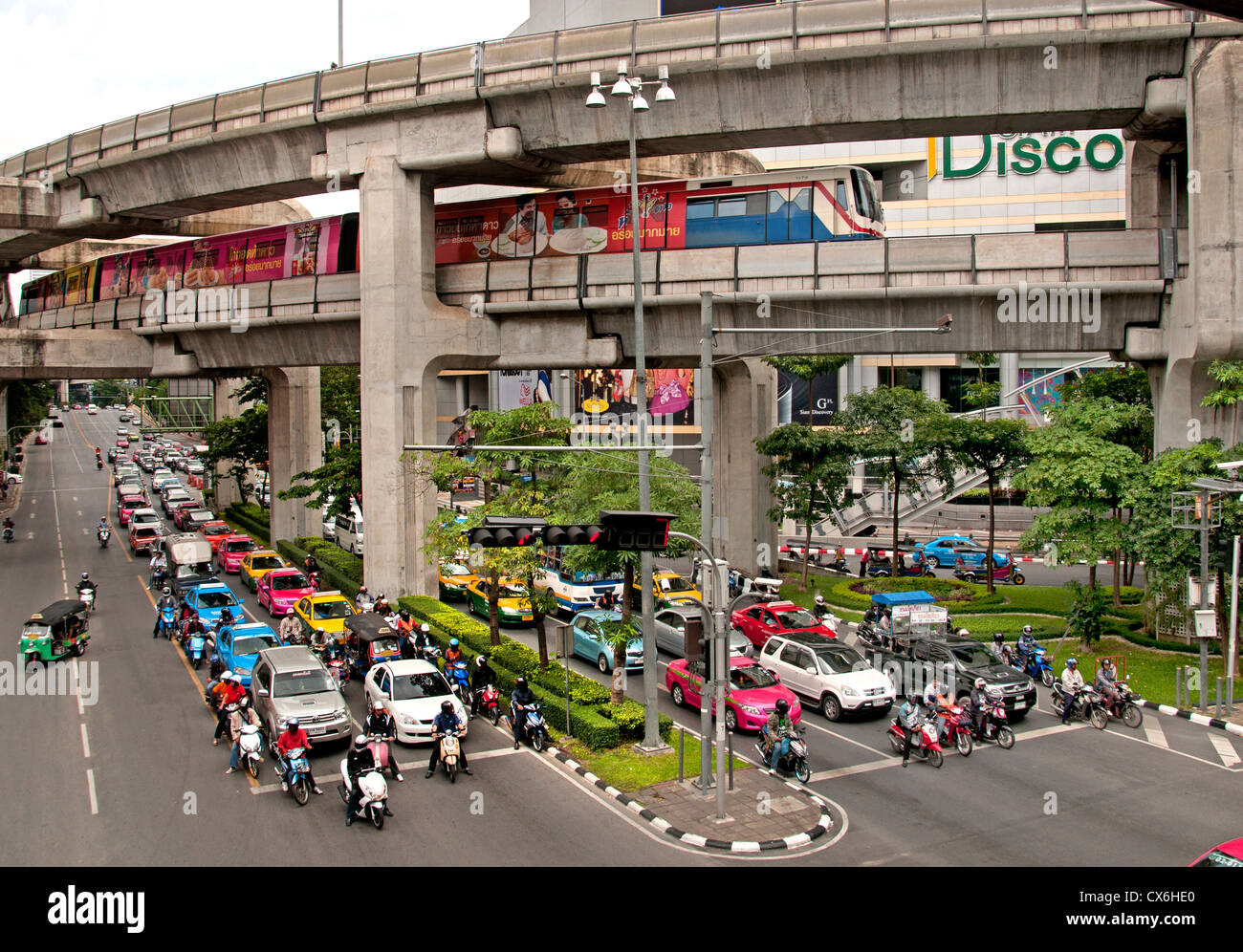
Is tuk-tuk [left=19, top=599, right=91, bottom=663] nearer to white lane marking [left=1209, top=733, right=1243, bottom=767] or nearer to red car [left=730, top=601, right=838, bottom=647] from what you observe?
red car [left=730, top=601, right=838, bottom=647]

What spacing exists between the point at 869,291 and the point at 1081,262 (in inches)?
208

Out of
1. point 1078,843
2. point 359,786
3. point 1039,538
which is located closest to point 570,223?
point 1039,538

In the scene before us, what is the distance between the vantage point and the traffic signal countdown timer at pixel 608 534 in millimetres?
14771

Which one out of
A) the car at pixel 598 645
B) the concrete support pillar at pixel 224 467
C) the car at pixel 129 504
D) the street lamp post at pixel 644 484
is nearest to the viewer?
the street lamp post at pixel 644 484

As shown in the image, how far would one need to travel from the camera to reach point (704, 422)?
17297 mm

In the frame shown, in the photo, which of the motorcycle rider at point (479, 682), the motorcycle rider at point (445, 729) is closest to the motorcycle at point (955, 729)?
the motorcycle rider at point (445, 729)

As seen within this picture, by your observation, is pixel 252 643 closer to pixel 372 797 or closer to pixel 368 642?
pixel 368 642

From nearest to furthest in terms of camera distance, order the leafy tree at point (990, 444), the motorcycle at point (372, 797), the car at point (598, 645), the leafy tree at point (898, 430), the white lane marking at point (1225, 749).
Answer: the motorcycle at point (372, 797)
the white lane marking at point (1225, 749)
the car at point (598, 645)
the leafy tree at point (990, 444)
the leafy tree at point (898, 430)

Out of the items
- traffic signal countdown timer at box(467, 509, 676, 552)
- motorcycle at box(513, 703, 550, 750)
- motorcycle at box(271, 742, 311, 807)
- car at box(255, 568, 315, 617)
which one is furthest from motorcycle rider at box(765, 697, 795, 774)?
car at box(255, 568, 315, 617)

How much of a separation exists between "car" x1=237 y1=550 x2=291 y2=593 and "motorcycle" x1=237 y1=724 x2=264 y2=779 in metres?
19.5

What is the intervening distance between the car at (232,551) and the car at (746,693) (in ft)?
84.8

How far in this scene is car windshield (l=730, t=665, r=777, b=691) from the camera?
857 inches

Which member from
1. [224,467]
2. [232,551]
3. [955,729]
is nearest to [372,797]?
[955,729]

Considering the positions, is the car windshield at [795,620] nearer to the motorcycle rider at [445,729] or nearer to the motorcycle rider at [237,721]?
the motorcycle rider at [445,729]
